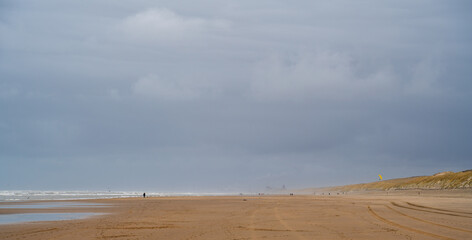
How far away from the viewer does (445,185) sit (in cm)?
8319

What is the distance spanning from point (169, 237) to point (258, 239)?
4.11 m

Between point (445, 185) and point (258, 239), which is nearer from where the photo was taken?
point (258, 239)

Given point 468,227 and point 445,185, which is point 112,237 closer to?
point 468,227

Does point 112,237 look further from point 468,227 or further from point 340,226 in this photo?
point 468,227

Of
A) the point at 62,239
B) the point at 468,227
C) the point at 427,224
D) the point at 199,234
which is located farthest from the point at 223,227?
the point at 468,227

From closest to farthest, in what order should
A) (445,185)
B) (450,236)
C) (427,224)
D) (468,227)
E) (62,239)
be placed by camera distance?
(450,236)
(62,239)
(468,227)
(427,224)
(445,185)

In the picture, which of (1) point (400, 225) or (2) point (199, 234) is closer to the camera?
(2) point (199, 234)

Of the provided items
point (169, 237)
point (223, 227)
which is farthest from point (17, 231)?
point (223, 227)

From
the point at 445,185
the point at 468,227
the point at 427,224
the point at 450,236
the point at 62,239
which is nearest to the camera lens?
the point at 450,236

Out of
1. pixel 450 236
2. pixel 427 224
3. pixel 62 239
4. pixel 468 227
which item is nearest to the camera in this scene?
pixel 450 236

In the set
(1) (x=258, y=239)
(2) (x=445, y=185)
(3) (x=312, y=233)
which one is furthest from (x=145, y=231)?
(2) (x=445, y=185)

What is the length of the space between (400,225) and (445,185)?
6958cm

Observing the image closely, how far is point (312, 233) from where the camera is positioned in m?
19.4

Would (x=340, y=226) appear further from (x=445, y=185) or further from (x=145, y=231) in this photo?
(x=445, y=185)
